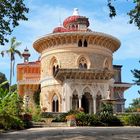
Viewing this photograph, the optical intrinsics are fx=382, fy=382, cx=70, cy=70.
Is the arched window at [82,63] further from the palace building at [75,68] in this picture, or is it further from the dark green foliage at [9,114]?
the dark green foliage at [9,114]

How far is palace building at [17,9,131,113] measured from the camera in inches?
1725

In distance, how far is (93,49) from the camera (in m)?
47.0

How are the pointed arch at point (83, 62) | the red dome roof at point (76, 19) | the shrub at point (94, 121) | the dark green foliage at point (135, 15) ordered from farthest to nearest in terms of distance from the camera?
1. the red dome roof at point (76, 19)
2. the pointed arch at point (83, 62)
3. the shrub at point (94, 121)
4. the dark green foliage at point (135, 15)

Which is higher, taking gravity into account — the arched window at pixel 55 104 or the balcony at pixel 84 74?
the balcony at pixel 84 74

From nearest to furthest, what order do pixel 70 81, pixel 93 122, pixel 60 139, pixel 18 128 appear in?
pixel 60 139 → pixel 18 128 → pixel 93 122 → pixel 70 81

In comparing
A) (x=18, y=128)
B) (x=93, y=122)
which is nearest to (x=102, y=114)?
(x=93, y=122)

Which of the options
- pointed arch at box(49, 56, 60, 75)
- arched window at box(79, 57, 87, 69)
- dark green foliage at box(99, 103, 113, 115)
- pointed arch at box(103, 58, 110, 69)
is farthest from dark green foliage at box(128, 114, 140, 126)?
pointed arch at box(49, 56, 60, 75)

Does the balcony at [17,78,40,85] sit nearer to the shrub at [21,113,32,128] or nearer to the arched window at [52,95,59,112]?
the arched window at [52,95,59,112]

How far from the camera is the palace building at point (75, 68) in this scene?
43.8 metres

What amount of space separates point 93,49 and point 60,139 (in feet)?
110

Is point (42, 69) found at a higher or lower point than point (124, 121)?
higher

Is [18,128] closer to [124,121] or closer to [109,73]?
[124,121]

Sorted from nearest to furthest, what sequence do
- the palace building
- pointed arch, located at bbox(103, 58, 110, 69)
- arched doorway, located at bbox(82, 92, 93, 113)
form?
the palace building → arched doorway, located at bbox(82, 92, 93, 113) → pointed arch, located at bbox(103, 58, 110, 69)

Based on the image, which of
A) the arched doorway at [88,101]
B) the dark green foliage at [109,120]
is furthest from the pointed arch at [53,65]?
the dark green foliage at [109,120]
